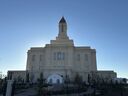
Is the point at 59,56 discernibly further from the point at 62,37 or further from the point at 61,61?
the point at 62,37

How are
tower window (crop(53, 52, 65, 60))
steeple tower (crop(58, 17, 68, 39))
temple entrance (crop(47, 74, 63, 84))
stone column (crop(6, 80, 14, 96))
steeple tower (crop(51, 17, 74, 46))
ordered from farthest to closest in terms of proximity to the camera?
steeple tower (crop(58, 17, 68, 39)) → steeple tower (crop(51, 17, 74, 46)) → tower window (crop(53, 52, 65, 60)) → temple entrance (crop(47, 74, 63, 84)) → stone column (crop(6, 80, 14, 96))

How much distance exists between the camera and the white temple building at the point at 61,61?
56.7 meters

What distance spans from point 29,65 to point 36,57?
3201 millimetres

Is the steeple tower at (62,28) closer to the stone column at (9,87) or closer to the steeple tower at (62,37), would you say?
the steeple tower at (62,37)

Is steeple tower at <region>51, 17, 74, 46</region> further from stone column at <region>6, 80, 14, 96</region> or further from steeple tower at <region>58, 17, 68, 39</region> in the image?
stone column at <region>6, 80, 14, 96</region>

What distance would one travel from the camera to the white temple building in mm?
56688

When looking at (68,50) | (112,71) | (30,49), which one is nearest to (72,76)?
(68,50)

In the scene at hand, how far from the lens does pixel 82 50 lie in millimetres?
60750

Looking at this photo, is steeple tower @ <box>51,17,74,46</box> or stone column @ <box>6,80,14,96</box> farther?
steeple tower @ <box>51,17,74,46</box>

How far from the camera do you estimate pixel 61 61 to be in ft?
191

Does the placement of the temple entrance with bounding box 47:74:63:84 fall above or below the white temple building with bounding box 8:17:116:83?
below

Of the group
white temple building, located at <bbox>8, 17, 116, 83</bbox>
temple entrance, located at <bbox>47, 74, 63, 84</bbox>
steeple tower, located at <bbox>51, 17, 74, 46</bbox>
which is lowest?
temple entrance, located at <bbox>47, 74, 63, 84</bbox>

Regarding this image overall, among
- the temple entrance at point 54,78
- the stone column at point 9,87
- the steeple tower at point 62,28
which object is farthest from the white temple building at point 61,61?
the stone column at point 9,87

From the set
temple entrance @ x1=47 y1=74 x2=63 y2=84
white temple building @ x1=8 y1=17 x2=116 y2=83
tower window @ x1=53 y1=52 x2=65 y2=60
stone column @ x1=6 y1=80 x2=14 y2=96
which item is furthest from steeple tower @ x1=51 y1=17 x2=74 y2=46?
stone column @ x1=6 y1=80 x2=14 y2=96
